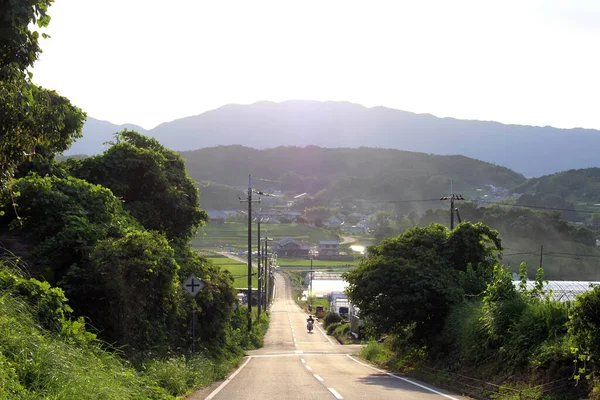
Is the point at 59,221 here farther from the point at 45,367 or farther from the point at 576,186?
the point at 576,186

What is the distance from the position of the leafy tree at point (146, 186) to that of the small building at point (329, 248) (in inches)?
2808

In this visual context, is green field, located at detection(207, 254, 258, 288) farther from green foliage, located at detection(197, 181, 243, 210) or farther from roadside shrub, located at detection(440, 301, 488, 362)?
roadside shrub, located at detection(440, 301, 488, 362)

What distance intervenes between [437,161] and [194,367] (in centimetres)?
12398

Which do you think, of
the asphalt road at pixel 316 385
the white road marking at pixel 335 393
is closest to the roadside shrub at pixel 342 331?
the asphalt road at pixel 316 385

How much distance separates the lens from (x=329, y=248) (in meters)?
97.7

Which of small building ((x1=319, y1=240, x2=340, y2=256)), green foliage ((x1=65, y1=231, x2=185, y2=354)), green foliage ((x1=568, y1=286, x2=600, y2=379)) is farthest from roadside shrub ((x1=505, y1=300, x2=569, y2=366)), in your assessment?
small building ((x1=319, y1=240, x2=340, y2=256))

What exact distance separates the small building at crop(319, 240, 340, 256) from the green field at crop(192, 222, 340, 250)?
4.08 metres

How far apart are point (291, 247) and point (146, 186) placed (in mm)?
80076

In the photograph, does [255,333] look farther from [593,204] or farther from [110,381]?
[593,204]

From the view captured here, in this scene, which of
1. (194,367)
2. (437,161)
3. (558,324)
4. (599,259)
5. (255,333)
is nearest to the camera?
(558,324)

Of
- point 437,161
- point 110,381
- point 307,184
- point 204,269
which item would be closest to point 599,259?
point 204,269

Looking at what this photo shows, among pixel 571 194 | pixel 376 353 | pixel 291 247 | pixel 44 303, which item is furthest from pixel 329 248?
pixel 44 303

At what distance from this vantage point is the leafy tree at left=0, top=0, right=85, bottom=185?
8117 mm

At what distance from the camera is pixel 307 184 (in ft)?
520
